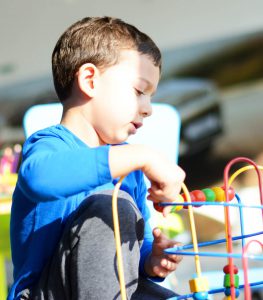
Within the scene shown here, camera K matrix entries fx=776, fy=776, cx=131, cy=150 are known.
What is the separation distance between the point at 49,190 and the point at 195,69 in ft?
13.6

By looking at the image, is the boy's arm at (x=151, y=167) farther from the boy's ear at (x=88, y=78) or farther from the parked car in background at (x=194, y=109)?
the parked car in background at (x=194, y=109)

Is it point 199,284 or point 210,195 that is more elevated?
point 210,195

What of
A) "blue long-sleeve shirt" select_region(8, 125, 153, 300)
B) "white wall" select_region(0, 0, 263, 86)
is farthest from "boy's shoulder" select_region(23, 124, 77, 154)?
"white wall" select_region(0, 0, 263, 86)

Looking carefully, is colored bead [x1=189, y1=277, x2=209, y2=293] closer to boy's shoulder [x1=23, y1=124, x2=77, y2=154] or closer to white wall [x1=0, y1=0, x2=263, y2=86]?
boy's shoulder [x1=23, y1=124, x2=77, y2=154]

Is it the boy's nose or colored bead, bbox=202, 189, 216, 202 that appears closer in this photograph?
colored bead, bbox=202, 189, 216, 202

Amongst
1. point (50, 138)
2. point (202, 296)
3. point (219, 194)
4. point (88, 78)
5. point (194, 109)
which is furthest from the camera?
point (194, 109)

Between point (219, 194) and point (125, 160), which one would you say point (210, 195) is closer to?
point (219, 194)

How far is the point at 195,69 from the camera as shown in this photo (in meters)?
5.29

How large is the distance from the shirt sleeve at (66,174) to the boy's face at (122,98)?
273 mm

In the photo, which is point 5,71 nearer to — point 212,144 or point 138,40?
point 212,144

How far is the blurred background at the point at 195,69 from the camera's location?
519 cm

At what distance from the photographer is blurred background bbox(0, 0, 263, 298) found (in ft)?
17.0

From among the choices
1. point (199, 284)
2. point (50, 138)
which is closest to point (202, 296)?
point (199, 284)

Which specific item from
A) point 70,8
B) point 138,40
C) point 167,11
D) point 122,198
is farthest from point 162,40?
point 122,198
